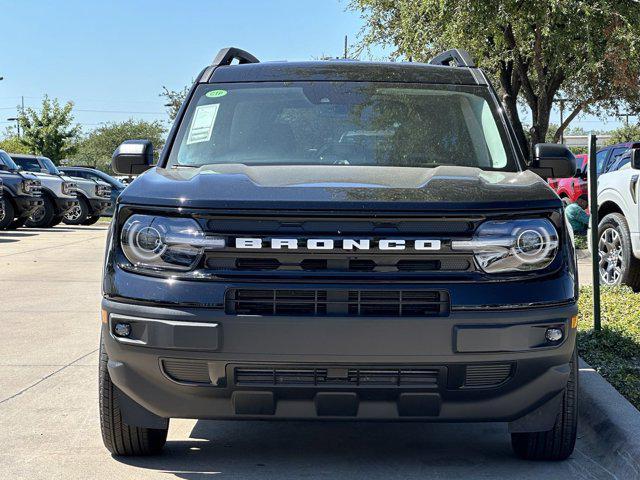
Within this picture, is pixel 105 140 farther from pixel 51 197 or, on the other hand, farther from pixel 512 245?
pixel 512 245

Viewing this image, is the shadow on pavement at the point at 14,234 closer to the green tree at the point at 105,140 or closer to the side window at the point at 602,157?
the side window at the point at 602,157

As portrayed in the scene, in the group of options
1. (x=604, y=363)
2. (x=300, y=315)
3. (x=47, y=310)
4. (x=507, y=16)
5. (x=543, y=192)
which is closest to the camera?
(x=300, y=315)

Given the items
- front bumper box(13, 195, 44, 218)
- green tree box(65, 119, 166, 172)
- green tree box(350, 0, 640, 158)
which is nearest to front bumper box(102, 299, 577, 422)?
green tree box(350, 0, 640, 158)

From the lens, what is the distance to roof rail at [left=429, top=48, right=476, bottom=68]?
574 centimetres

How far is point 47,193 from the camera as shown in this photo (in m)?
25.3

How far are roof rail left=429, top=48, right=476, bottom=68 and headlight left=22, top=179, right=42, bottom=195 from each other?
57.5ft

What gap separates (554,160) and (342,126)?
3.68ft

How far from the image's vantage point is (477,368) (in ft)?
12.7

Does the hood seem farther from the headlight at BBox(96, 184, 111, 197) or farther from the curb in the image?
the headlight at BBox(96, 184, 111, 197)

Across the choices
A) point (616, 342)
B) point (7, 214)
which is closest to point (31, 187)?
point (7, 214)

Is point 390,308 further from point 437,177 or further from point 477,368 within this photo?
point 437,177

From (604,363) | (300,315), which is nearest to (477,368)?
(300,315)

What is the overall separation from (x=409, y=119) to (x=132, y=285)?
1860mm

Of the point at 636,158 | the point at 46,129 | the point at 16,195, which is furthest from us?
the point at 46,129
